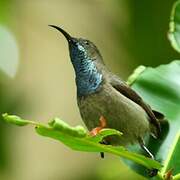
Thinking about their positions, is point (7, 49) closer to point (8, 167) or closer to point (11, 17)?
point (11, 17)

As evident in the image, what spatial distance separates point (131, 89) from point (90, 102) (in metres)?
0.21

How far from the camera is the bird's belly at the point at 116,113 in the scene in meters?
3.27

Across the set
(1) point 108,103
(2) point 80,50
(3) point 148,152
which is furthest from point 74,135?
(2) point 80,50

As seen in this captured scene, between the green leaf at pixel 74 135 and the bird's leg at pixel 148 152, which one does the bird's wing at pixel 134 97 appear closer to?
the bird's leg at pixel 148 152

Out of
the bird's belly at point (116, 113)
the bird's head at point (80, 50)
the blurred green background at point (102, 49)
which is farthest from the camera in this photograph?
the blurred green background at point (102, 49)

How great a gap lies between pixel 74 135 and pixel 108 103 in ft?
4.14

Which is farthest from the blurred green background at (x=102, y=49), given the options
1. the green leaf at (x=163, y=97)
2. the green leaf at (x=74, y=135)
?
the green leaf at (x=74, y=135)

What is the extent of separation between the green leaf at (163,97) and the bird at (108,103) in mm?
38

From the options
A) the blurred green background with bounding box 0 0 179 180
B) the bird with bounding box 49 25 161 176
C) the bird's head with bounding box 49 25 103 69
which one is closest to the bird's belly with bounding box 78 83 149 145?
the bird with bounding box 49 25 161 176

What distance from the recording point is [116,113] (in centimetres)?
330

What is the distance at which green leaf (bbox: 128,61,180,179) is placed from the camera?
3117 mm

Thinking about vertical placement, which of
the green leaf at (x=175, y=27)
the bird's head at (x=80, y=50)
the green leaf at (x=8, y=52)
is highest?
the green leaf at (x=175, y=27)

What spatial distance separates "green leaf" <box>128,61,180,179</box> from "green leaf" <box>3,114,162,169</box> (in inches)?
28.8

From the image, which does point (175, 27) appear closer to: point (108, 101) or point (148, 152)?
point (108, 101)
